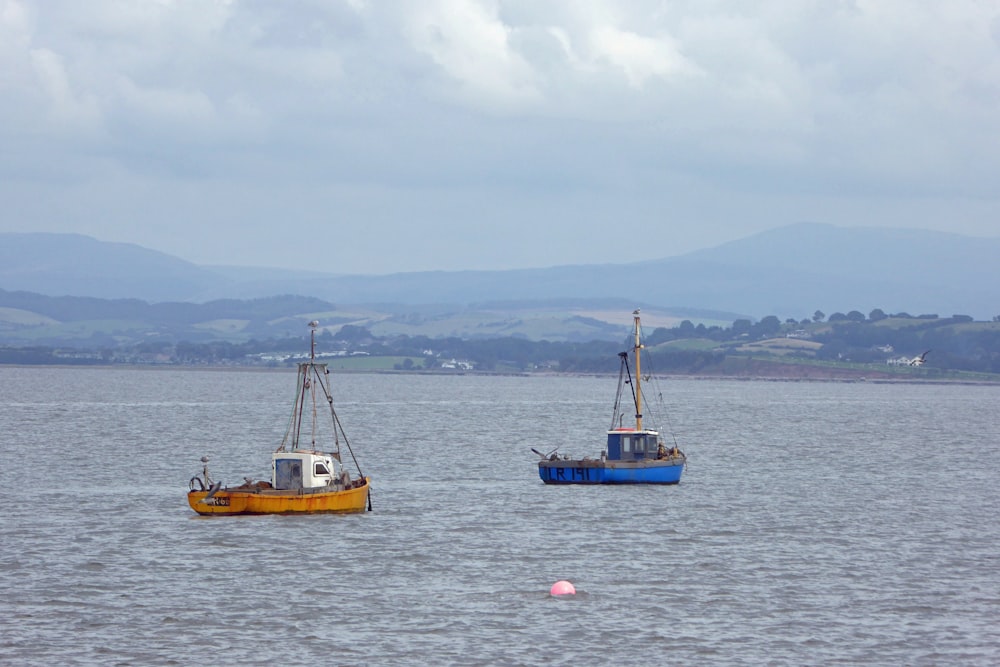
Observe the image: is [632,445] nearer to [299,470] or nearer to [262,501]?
[299,470]

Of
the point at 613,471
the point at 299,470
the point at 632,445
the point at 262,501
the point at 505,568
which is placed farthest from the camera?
the point at 632,445

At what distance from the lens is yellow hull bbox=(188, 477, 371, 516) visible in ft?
219

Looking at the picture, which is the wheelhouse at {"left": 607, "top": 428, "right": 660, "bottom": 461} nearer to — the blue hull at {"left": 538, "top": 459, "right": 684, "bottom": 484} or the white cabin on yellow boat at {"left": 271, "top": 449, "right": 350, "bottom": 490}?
the blue hull at {"left": 538, "top": 459, "right": 684, "bottom": 484}

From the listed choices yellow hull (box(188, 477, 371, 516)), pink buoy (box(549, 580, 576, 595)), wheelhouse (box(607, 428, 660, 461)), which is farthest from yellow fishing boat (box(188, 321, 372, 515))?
wheelhouse (box(607, 428, 660, 461))

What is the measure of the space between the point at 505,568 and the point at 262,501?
16.6 metres

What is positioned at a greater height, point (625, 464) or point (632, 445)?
point (632, 445)

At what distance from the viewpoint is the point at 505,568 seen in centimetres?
5462

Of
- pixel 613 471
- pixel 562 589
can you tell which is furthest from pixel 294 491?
pixel 613 471

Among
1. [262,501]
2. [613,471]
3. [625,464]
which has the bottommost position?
[262,501]

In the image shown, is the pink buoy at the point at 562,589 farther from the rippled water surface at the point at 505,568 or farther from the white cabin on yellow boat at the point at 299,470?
the white cabin on yellow boat at the point at 299,470

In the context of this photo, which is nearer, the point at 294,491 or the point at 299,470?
the point at 294,491

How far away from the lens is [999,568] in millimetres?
55344

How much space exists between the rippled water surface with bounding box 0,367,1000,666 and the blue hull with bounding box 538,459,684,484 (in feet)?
5.10

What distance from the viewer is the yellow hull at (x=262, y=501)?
6675 centimetres
